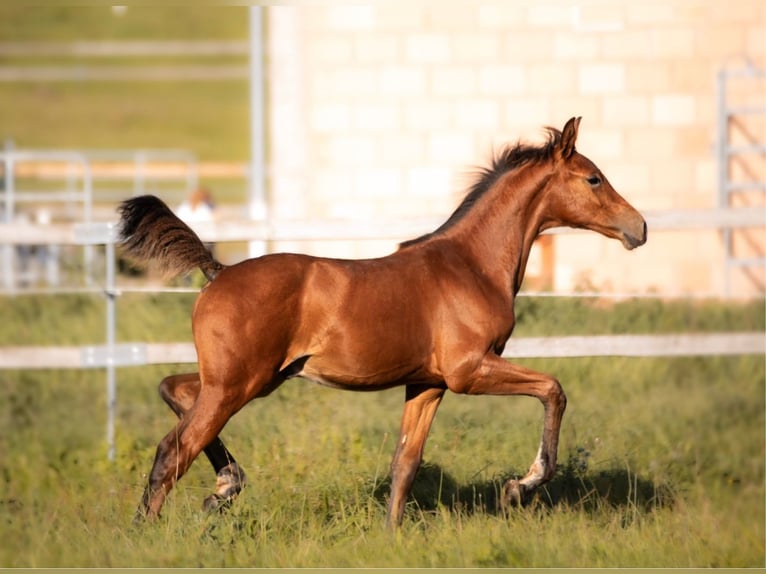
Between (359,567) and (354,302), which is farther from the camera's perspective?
(354,302)

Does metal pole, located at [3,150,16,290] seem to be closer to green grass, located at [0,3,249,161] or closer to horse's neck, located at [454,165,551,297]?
horse's neck, located at [454,165,551,297]

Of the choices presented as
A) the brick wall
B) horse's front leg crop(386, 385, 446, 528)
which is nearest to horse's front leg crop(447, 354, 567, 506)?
horse's front leg crop(386, 385, 446, 528)

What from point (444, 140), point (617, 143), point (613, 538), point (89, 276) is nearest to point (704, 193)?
point (617, 143)

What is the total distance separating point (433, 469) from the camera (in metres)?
7.27

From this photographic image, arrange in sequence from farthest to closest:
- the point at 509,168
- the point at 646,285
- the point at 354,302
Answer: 1. the point at 646,285
2. the point at 509,168
3. the point at 354,302

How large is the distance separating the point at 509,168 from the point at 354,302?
1.19 meters

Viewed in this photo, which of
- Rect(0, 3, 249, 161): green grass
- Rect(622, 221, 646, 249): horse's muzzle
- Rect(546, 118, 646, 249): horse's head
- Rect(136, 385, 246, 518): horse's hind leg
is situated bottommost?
Rect(136, 385, 246, 518): horse's hind leg

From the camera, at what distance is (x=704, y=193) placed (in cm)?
1285

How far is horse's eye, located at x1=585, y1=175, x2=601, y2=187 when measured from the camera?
260 inches

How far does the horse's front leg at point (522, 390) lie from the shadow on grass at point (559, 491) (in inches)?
21.7

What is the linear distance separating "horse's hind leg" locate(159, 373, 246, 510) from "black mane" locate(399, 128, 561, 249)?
1361mm

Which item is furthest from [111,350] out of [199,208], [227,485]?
[199,208]

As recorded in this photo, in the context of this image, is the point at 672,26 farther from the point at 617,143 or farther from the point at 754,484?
the point at 754,484

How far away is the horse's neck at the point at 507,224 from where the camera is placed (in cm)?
652
